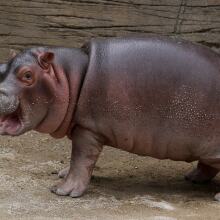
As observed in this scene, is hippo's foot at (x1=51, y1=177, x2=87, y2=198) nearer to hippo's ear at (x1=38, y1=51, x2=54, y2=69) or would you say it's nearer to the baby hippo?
the baby hippo

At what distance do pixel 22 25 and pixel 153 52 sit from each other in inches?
77.5

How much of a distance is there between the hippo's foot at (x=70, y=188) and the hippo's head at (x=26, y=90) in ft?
1.41

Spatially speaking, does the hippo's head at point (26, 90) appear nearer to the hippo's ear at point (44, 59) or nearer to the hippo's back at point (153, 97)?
the hippo's ear at point (44, 59)

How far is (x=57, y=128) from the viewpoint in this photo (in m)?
4.74

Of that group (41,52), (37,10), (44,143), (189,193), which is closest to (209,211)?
(189,193)

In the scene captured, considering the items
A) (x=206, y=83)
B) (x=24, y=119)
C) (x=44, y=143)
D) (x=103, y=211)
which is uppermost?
(x=206, y=83)

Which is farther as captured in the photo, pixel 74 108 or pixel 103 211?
pixel 74 108

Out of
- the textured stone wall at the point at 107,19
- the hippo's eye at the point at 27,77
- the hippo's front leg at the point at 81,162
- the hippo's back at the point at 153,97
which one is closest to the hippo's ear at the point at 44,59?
the hippo's eye at the point at 27,77

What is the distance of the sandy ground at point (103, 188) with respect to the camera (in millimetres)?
4379

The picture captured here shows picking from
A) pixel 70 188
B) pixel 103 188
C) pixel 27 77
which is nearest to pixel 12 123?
pixel 27 77

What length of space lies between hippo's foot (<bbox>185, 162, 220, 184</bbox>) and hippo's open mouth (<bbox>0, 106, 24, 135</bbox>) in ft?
4.77

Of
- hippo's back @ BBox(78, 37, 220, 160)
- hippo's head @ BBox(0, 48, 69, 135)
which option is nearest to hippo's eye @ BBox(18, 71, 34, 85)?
hippo's head @ BBox(0, 48, 69, 135)

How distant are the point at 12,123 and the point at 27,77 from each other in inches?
12.1

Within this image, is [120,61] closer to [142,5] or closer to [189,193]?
[189,193]
